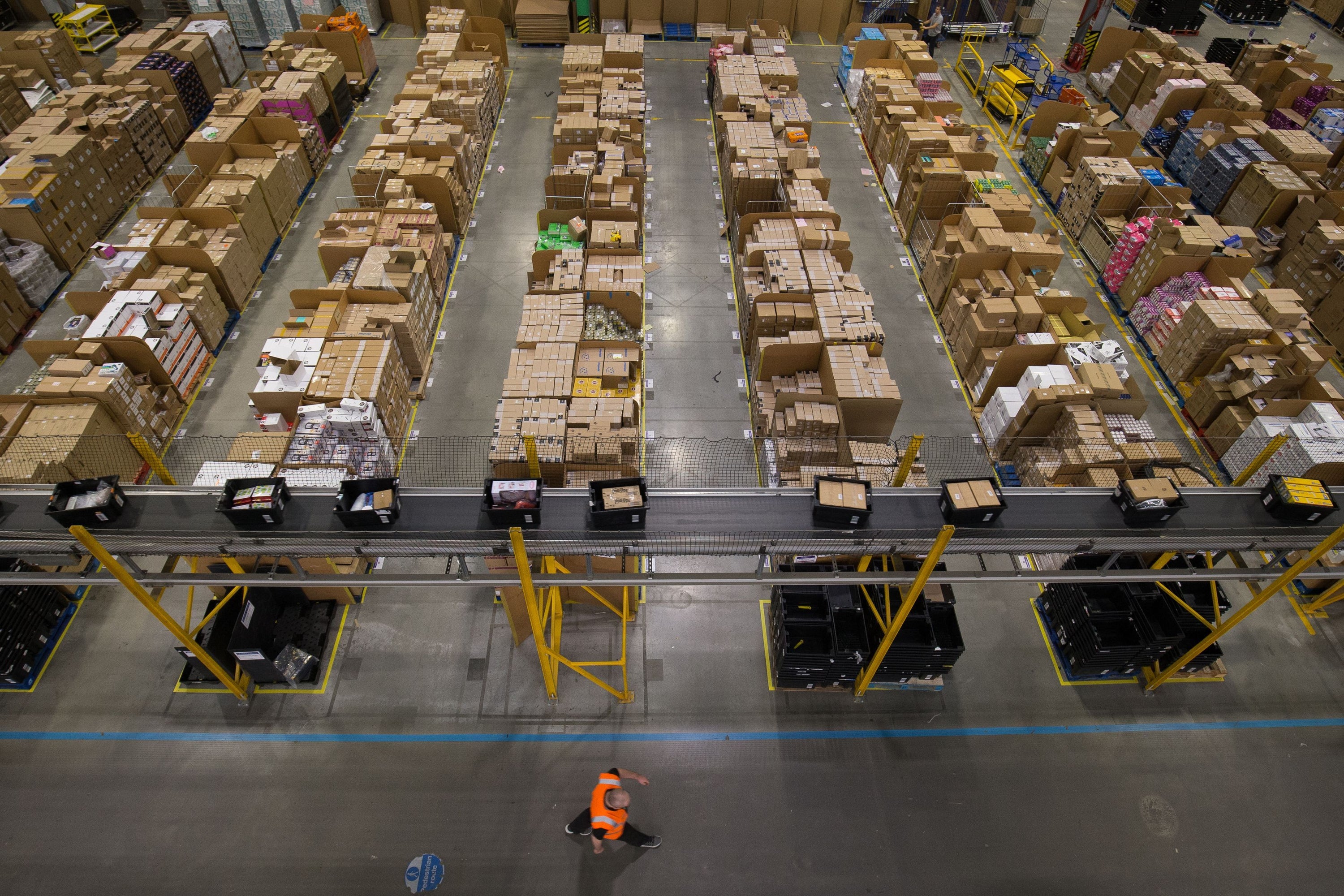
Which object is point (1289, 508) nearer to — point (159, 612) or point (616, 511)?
point (616, 511)

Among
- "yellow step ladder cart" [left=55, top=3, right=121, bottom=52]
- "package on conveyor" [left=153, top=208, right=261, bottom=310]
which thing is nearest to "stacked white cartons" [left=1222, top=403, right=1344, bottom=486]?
"package on conveyor" [left=153, top=208, right=261, bottom=310]

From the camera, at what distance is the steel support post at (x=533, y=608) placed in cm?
671

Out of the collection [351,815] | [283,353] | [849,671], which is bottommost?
[351,815]

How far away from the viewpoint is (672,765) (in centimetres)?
862

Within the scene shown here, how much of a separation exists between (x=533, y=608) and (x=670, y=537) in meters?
1.87

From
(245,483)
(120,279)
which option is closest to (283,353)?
(120,279)

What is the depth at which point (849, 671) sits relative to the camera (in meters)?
8.73

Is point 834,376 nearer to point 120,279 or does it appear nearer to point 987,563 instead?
point 987,563

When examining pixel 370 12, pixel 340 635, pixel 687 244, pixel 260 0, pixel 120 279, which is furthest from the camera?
pixel 370 12

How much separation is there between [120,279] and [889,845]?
14.9 meters

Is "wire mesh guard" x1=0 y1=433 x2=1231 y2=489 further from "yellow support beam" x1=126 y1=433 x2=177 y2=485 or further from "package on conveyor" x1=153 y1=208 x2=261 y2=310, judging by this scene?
"package on conveyor" x1=153 y1=208 x2=261 y2=310

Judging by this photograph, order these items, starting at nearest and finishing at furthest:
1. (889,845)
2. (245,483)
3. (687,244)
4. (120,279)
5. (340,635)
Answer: (245,483) < (889,845) < (340,635) < (120,279) < (687,244)

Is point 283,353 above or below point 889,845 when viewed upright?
above

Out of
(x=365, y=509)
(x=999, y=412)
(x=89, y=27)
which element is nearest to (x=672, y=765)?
(x=365, y=509)
